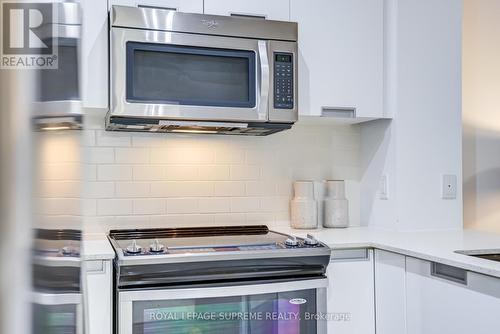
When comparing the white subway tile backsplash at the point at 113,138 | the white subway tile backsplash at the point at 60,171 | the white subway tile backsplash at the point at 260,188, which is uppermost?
the white subway tile backsplash at the point at 113,138

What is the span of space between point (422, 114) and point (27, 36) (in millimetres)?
2460

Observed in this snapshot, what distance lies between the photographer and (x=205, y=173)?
7.98 feet

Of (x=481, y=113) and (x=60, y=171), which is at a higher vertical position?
(x=481, y=113)

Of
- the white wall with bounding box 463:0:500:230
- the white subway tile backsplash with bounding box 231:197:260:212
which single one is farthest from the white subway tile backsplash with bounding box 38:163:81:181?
the white wall with bounding box 463:0:500:230

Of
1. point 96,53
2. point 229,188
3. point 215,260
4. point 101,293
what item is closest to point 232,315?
point 215,260

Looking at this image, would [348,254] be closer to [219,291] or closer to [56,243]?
[219,291]

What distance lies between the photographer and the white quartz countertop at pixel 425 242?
158 cm

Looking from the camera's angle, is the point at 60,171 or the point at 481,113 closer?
the point at 60,171

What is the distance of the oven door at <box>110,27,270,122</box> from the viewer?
195 cm

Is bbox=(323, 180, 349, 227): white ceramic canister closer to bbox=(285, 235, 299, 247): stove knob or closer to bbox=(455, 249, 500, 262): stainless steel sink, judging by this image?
bbox=(285, 235, 299, 247): stove knob

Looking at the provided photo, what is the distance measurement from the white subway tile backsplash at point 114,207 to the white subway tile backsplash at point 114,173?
4.2 inches

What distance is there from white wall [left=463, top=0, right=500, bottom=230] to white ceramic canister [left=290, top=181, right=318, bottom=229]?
96cm

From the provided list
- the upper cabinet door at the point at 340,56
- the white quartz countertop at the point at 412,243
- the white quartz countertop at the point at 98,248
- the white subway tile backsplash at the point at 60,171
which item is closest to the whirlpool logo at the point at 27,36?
the white subway tile backsplash at the point at 60,171

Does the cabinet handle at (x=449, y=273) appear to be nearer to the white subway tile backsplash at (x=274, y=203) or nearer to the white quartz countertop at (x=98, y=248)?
the white subway tile backsplash at (x=274, y=203)
